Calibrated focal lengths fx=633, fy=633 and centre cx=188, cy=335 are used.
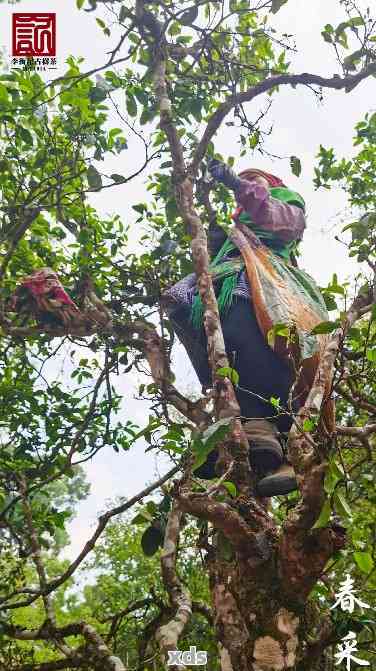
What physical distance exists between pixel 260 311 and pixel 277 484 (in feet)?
2.52

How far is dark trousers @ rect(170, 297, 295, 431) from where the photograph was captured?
2.80 meters

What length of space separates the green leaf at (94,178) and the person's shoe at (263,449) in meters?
2.02

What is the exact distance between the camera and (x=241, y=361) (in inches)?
112

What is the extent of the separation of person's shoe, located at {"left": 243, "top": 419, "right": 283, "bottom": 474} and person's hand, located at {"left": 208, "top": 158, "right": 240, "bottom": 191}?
1.35 m

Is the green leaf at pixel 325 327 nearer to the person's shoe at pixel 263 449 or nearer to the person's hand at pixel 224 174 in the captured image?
the person's shoe at pixel 263 449

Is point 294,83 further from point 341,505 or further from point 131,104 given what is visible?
point 341,505

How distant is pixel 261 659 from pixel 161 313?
1699 mm

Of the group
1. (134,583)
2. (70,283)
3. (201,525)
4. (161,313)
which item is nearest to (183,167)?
(161,313)

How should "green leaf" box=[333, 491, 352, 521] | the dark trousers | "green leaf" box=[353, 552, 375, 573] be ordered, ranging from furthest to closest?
the dark trousers < "green leaf" box=[353, 552, 375, 573] < "green leaf" box=[333, 491, 352, 521]

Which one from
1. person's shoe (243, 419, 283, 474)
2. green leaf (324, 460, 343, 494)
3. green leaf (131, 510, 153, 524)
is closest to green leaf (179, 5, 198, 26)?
person's shoe (243, 419, 283, 474)

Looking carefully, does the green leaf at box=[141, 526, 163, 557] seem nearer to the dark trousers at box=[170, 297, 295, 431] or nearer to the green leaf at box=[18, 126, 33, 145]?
the dark trousers at box=[170, 297, 295, 431]

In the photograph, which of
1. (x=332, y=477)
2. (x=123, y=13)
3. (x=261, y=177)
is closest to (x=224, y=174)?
(x=261, y=177)

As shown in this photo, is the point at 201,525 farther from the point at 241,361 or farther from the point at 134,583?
the point at 134,583

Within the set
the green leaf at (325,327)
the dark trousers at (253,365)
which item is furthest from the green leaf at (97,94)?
the green leaf at (325,327)
